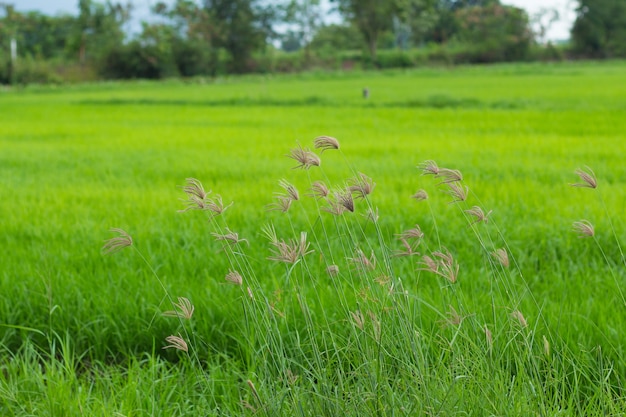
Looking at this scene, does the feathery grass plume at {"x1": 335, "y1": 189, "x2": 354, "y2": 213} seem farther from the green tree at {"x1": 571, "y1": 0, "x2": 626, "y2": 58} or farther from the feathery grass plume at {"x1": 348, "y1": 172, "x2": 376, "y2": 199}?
the green tree at {"x1": 571, "y1": 0, "x2": 626, "y2": 58}

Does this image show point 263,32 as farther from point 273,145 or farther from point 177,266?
point 177,266

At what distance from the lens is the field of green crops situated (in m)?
1.40

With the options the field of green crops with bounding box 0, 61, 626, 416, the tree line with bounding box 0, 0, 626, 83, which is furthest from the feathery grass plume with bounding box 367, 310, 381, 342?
the tree line with bounding box 0, 0, 626, 83

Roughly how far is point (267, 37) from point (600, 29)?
25.5 meters

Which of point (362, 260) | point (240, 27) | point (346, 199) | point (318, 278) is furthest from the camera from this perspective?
point (240, 27)

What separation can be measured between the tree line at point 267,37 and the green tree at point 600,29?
3.0 inches

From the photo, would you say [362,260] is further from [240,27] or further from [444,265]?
[240,27]

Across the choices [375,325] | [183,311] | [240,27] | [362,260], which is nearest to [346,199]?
[362,260]

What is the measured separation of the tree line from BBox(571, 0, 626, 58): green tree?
8cm

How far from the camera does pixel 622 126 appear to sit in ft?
30.5

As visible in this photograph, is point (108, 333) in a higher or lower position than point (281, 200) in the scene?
lower

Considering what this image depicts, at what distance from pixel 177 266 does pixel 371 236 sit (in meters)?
1.08

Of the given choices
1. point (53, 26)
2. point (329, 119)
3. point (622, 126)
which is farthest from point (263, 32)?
point (622, 126)

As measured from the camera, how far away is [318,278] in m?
2.22
